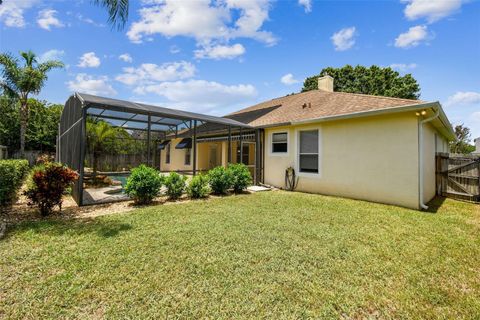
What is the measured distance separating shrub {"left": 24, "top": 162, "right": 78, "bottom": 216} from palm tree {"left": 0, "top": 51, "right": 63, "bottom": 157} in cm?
1798

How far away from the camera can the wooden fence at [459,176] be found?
9562 millimetres

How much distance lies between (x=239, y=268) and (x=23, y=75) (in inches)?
970

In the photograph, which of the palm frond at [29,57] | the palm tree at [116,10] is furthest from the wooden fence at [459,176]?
the palm frond at [29,57]

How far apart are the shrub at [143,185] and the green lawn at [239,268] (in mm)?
1655

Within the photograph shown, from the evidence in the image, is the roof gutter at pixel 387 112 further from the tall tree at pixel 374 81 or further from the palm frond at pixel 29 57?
the palm frond at pixel 29 57

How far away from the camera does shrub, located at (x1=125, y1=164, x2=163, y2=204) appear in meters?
7.77

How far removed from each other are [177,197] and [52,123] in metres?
26.9

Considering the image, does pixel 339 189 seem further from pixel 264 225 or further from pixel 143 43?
pixel 143 43

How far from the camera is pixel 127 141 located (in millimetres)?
17891

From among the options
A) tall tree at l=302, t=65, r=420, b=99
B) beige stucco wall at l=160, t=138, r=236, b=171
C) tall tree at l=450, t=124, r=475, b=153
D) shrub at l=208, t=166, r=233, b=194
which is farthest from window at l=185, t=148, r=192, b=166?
tall tree at l=450, t=124, r=475, b=153

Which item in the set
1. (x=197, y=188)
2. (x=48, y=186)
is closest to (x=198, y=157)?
(x=197, y=188)

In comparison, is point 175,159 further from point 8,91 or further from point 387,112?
point 387,112

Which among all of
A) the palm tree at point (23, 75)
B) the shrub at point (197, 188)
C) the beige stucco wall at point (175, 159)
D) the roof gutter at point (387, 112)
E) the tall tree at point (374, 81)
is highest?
the tall tree at point (374, 81)

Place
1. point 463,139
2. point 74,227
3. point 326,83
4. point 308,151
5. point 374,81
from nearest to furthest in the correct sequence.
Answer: point 74,227 → point 308,151 → point 326,83 → point 374,81 → point 463,139
